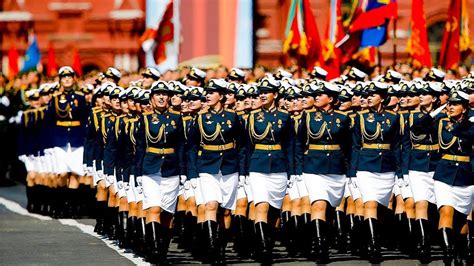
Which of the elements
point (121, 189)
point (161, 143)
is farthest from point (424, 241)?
point (121, 189)

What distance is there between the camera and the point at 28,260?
1883 centimetres

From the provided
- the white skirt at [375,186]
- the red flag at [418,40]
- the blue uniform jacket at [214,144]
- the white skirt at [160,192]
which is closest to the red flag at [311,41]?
the red flag at [418,40]

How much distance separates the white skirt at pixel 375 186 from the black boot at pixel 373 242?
29 centimetres

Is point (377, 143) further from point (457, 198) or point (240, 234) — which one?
point (457, 198)

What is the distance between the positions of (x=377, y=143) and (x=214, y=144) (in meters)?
1.88

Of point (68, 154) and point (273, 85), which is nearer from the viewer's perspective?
point (273, 85)

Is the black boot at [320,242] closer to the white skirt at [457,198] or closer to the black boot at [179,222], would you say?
the white skirt at [457,198]

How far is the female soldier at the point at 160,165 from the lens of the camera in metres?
18.4

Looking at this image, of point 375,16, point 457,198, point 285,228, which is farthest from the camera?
point 375,16

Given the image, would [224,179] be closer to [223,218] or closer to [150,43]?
[223,218]

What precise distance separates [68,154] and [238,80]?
499 cm

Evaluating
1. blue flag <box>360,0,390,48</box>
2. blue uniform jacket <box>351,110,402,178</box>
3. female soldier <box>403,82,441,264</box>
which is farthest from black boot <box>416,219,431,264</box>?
blue flag <box>360,0,390,48</box>

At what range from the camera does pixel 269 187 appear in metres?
18.7

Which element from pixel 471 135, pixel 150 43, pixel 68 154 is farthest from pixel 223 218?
pixel 150 43
